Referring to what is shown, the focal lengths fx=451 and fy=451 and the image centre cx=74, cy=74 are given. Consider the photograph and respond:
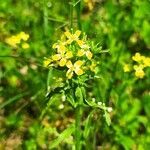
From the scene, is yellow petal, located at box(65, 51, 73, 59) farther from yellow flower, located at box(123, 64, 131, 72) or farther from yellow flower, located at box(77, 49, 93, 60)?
yellow flower, located at box(123, 64, 131, 72)

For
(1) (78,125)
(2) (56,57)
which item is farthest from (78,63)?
(1) (78,125)

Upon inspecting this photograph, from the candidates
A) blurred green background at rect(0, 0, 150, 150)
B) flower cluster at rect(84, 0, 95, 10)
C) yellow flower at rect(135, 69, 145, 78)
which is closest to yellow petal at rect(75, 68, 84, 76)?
blurred green background at rect(0, 0, 150, 150)

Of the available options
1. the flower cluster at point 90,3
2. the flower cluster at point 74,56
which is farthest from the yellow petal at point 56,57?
the flower cluster at point 90,3

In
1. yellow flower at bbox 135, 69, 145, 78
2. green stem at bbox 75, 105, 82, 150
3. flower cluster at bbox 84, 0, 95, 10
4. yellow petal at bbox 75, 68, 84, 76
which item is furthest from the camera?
flower cluster at bbox 84, 0, 95, 10

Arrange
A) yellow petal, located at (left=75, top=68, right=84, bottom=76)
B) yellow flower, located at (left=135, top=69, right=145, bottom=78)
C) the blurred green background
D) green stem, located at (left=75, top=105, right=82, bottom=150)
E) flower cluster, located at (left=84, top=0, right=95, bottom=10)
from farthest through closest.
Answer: flower cluster, located at (left=84, top=0, right=95, bottom=10) → the blurred green background → yellow flower, located at (left=135, top=69, right=145, bottom=78) → green stem, located at (left=75, top=105, right=82, bottom=150) → yellow petal, located at (left=75, top=68, right=84, bottom=76)

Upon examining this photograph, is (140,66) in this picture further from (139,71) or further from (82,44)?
(82,44)

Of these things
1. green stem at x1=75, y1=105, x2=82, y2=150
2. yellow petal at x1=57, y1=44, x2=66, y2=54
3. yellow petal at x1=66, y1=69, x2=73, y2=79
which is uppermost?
yellow petal at x1=57, y1=44, x2=66, y2=54

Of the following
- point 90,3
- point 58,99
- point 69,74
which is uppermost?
point 90,3

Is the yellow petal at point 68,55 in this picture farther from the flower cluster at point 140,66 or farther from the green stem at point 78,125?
the flower cluster at point 140,66

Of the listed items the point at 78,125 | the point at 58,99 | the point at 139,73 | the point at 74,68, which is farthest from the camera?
the point at 58,99
